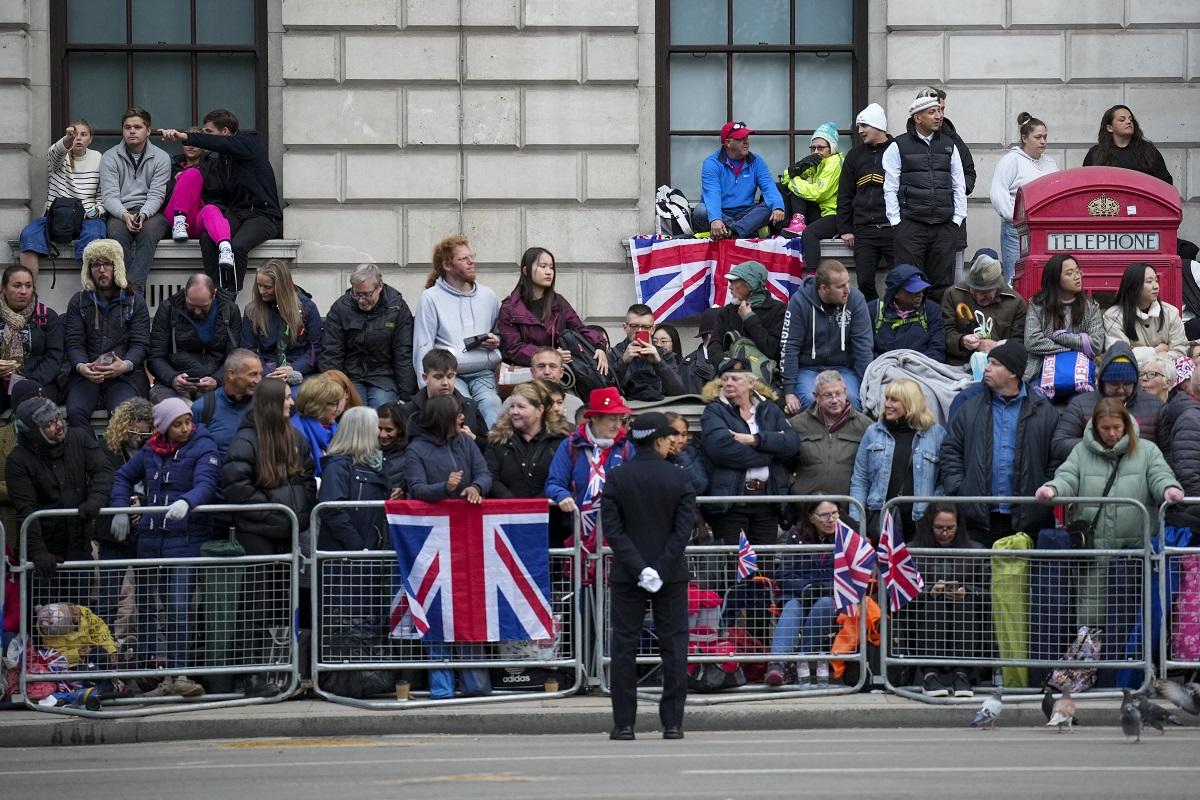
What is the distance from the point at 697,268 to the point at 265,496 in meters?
5.73

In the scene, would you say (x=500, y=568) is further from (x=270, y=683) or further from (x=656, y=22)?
(x=656, y=22)

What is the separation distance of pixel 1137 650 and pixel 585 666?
365 centimetres

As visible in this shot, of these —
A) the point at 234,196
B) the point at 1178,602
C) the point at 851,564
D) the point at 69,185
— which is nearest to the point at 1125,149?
the point at 1178,602

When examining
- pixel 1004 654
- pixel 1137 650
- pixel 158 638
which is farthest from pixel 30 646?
pixel 1137 650

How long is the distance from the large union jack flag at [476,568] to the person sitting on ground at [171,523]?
1.32 metres

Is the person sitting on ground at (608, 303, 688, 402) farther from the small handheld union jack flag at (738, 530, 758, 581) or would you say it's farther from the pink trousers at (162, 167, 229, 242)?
the pink trousers at (162, 167, 229, 242)

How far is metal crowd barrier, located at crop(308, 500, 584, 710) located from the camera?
13977 millimetres

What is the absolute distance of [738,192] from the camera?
1861 centimetres

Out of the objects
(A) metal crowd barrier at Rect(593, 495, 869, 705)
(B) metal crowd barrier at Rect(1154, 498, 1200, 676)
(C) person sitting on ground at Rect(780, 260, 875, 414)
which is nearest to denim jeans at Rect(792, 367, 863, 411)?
(C) person sitting on ground at Rect(780, 260, 875, 414)

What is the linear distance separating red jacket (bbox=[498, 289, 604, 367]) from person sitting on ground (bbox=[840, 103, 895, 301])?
286 centimetres

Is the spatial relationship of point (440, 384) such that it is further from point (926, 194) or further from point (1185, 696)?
point (1185, 696)

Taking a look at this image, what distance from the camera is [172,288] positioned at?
18.5 m

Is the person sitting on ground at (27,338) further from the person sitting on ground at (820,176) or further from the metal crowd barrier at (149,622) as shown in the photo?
the person sitting on ground at (820,176)

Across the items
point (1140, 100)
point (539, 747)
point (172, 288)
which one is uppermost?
point (1140, 100)
